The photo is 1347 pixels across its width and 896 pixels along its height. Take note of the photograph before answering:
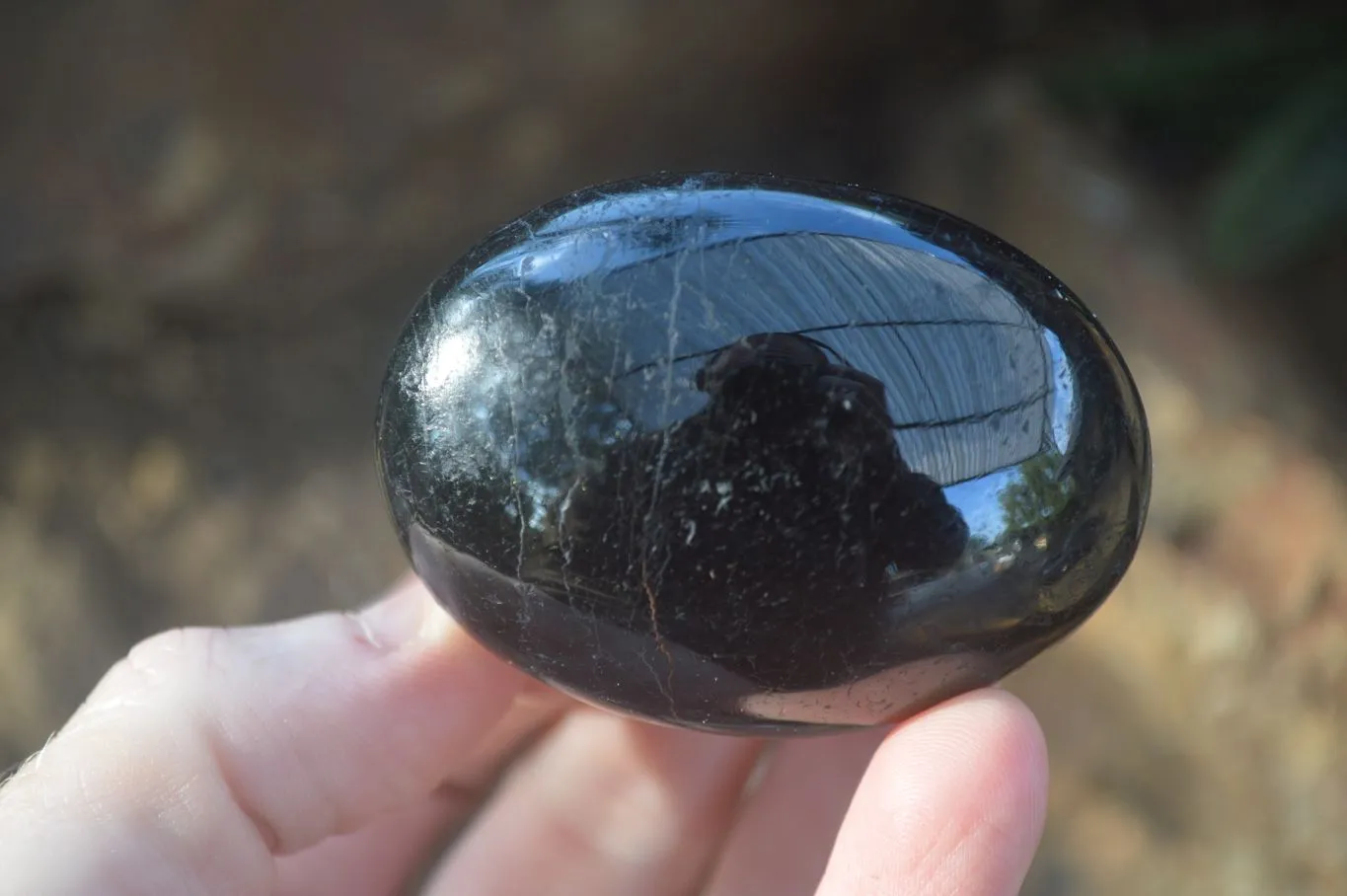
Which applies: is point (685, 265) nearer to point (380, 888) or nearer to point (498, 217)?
point (380, 888)

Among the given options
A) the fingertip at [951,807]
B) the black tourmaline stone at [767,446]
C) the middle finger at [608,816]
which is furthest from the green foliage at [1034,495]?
the middle finger at [608,816]

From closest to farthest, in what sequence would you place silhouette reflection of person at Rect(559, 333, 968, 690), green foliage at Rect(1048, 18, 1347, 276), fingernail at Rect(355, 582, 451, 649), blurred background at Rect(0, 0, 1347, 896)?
silhouette reflection of person at Rect(559, 333, 968, 690) → fingernail at Rect(355, 582, 451, 649) → blurred background at Rect(0, 0, 1347, 896) → green foliage at Rect(1048, 18, 1347, 276)

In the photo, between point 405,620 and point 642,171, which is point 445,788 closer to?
point 405,620

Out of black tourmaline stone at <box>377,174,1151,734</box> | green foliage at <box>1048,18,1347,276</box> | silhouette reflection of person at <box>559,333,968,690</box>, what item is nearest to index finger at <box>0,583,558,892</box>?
black tourmaline stone at <box>377,174,1151,734</box>

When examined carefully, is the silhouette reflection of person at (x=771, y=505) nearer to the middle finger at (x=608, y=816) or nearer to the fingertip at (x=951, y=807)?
the fingertip at (x=951, y=807)

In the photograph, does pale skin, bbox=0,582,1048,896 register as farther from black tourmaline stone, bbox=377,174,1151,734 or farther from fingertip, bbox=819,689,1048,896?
black tourmaline stone, bbox=377,174,1151,734

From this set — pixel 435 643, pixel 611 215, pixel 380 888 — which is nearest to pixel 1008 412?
pixel 611 215
